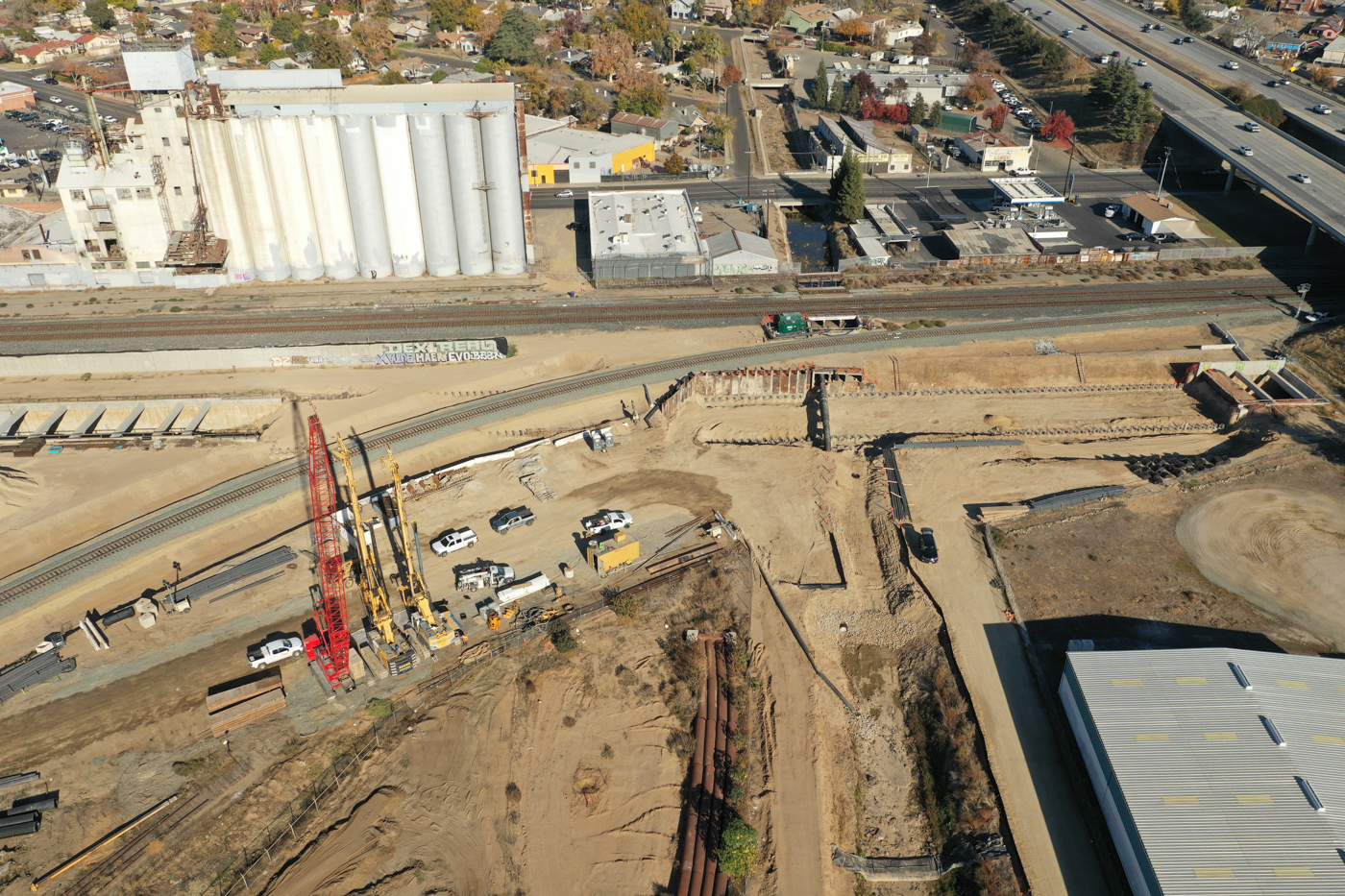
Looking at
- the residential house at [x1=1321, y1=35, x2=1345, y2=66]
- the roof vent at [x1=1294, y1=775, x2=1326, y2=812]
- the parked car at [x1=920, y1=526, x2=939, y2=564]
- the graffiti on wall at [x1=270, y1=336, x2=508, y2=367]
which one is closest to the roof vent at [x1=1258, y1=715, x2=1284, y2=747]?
the roof vent at [x1=1294, y1=775, x2=1326, y2=812]

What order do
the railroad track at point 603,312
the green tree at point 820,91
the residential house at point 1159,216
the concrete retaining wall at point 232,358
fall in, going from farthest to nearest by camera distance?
the green tree at point 820,91 < the residential house at point 1159,216 < the railroad track at point 603,312 < the concrete retaining wall at point 232,358

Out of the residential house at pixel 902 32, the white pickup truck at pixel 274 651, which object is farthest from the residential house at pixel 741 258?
the residential house at pixel 902 32

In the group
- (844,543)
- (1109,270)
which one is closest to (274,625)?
(844,543)

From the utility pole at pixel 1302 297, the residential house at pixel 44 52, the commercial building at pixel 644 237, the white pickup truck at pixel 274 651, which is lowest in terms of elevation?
the white pickup truck at pixel 274 651

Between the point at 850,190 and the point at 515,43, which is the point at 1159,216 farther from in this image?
the point at 515,43

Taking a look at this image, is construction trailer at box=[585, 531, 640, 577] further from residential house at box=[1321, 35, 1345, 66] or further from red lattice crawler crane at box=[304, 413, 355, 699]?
residential house at box=[1321, 35, 1345, 66]

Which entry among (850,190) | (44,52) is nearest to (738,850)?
(850,190)

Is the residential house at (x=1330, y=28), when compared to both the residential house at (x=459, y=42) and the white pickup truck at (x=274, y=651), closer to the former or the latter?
the residential house at (x=459, y=42)
